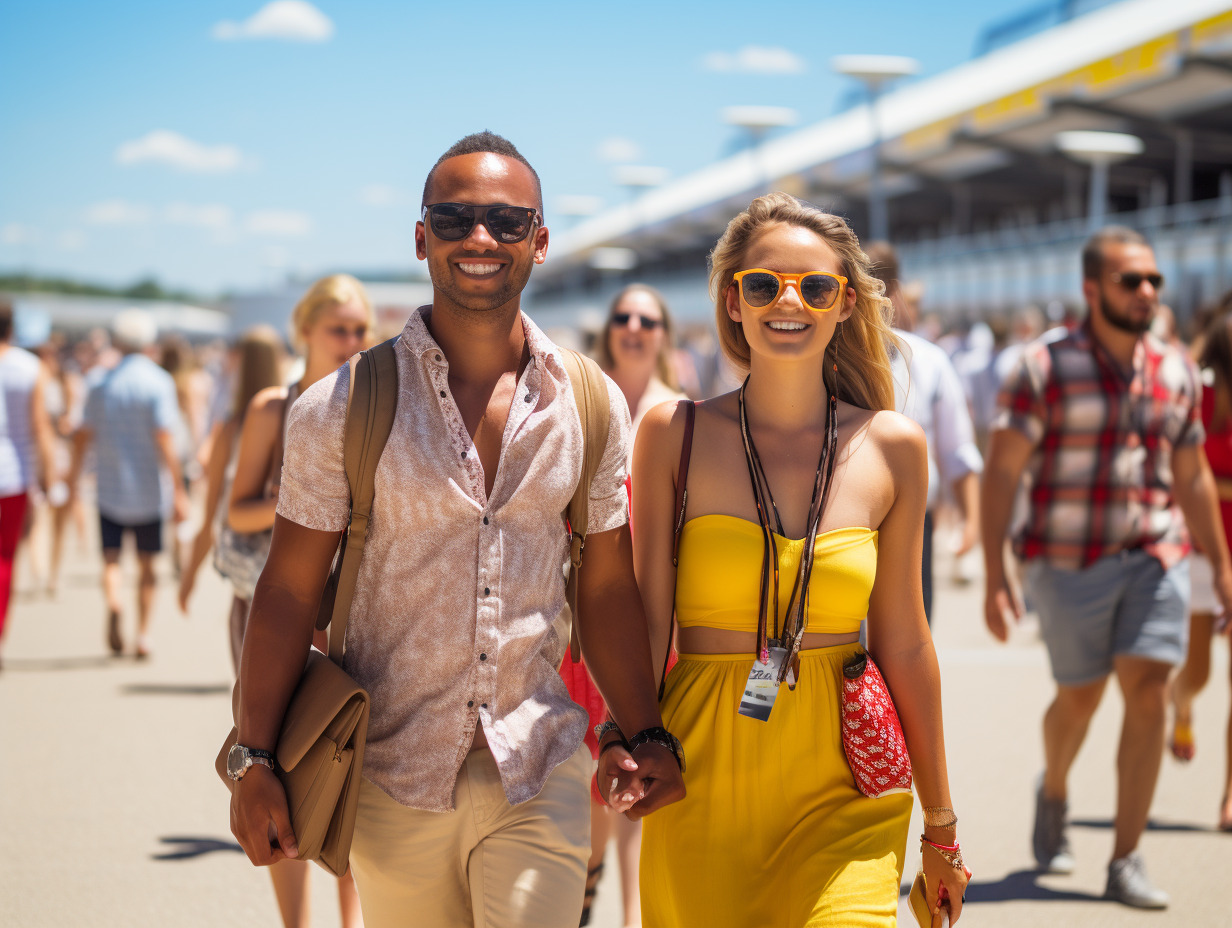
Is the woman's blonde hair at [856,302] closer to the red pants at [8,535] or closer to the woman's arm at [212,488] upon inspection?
the woman's arm at [212,488]

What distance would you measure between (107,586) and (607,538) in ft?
A: 23.8

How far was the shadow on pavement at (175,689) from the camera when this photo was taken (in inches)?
314

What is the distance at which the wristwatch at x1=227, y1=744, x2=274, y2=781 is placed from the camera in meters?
2.31

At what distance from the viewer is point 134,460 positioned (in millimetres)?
9289

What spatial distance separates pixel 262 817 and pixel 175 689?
626cm

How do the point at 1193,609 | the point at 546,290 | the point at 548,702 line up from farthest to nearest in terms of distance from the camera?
the point at 546,290
the point at 1193,609
the point at 548,702

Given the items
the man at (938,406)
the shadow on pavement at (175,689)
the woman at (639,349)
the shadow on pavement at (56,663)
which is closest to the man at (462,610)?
the woman at (639,349)

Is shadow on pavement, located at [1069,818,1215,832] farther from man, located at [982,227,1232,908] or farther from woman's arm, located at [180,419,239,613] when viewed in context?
woman's arm, located at [180,419,239,613]

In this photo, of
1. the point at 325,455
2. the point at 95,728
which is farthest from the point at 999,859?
the point at 95,728

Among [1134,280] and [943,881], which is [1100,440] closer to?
[1134,280]

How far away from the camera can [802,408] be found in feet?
9.55

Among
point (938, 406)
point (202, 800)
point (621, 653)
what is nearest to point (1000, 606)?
point (938, 406)

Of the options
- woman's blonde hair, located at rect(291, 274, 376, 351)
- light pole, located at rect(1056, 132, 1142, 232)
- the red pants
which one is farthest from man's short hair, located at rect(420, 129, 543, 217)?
light pole, located at rect(1056, 132, 1142, 232)

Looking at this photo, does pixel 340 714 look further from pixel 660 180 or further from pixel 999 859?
pixel 660 180
